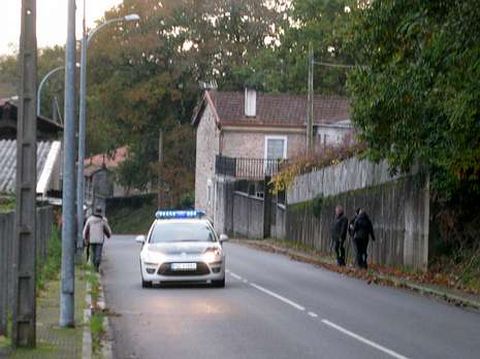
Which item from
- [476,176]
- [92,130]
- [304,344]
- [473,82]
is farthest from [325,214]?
[92,130]

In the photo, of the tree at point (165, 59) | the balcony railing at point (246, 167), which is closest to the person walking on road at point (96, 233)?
the balcony railing at point (246, 167)

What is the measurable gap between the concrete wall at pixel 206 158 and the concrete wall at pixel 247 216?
21.2 ft

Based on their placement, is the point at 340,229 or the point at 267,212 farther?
the point at 267,212

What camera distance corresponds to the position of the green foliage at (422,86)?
21.6m

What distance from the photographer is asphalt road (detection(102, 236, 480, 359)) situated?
49.4 ft

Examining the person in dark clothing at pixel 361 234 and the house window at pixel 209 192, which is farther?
the house window at pixel 209 192

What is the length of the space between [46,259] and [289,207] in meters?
22.5

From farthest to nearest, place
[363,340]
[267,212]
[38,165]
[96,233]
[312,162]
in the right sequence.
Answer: [267,212], [312,162], [38,165], [96,233], [363,340]

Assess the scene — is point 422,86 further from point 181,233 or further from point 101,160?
point 101,160

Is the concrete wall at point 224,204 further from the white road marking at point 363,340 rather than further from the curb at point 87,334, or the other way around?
the white road marking at point 363,340

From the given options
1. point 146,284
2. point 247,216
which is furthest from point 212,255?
point 247,216

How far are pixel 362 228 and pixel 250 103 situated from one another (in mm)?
34589

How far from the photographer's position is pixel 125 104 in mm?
75375

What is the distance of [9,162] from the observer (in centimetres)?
2925
